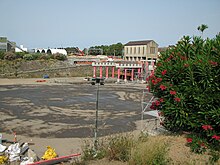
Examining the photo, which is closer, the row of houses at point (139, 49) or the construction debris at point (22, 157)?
the construction debris at point (22, 157)

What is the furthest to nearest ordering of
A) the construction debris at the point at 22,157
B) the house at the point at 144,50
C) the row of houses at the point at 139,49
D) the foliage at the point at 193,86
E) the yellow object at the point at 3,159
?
the row of houses at the point at 139,49 → the house at the point at 144,50 → the construction debris at the point at 22,157 → the yellow object at the point at 3,159 → the foliage at the point at 193,86

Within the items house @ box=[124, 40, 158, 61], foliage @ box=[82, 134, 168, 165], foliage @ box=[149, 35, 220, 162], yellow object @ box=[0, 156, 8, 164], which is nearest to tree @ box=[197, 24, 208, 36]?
foliage @ box=[149, 35, 220, 162]

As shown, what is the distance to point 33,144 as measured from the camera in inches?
466

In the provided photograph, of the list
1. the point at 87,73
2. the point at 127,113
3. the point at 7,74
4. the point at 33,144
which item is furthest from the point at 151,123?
the point at 87,73

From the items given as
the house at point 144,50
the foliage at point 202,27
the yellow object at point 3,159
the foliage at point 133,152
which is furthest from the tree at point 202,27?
the house at point 144,50

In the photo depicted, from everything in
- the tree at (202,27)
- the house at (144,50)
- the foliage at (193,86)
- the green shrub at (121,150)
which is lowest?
the green shrub at (121,150)

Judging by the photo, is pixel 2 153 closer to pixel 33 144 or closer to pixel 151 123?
pixel 33 144

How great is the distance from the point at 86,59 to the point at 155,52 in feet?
61.4

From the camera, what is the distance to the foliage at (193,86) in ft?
21.6

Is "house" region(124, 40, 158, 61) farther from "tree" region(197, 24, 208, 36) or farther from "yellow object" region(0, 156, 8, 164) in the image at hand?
"yellow object" region(0, 156, 8, 164)

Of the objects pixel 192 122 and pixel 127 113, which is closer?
pixel 192 122

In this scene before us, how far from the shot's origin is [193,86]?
7074 mm

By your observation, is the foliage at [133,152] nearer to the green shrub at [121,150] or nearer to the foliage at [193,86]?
the green shrub at [121,150]

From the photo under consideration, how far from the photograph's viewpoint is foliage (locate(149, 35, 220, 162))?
21.6 ft
